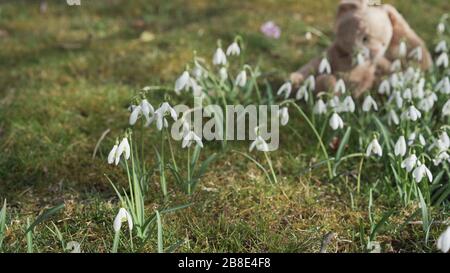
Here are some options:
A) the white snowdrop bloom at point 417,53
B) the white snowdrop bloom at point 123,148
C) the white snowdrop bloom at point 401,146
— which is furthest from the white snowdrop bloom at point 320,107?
the white snowdrop bloom at point 123,148

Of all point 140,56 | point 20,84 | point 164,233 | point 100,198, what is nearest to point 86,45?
point 140,56

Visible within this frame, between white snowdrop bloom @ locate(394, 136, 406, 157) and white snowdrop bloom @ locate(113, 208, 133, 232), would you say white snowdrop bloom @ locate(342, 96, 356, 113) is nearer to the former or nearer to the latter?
white snowdrop bloom @ locate(394, 136, 406, 157)

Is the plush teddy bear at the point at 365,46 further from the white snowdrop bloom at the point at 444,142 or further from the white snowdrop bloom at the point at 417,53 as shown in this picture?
the white snowdrop bloom at the point at 444,142

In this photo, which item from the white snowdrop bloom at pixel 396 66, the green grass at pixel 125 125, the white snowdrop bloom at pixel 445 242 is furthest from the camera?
the white snowdrop bloom at pixel 396 66

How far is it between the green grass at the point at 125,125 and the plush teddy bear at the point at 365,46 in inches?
17.0

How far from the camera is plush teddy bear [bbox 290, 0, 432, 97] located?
363 centimetres

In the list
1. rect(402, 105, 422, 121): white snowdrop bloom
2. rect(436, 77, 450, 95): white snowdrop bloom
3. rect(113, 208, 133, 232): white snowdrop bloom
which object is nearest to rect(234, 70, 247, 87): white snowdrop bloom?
rect(402, 105, 422, 121): white snowdrop bloom

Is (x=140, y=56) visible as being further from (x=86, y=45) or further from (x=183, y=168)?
(x=183, y=168)

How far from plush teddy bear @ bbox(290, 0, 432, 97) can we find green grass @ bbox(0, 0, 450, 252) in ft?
1.42

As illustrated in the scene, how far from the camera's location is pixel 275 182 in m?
2.91

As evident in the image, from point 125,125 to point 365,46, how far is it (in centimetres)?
144

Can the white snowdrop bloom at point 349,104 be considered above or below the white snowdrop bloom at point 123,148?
below

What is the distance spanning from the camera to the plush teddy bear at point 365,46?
3.63 meters

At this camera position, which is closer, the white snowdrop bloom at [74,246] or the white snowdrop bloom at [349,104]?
the white snowdrop bloom at [74,246]
